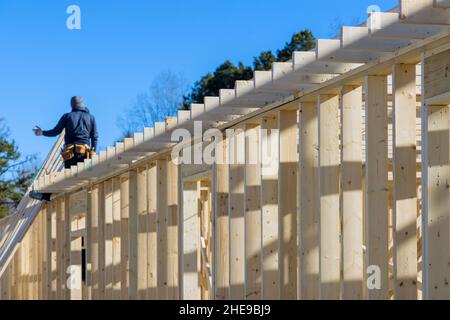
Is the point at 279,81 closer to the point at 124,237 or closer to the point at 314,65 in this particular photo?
the point at 314,65

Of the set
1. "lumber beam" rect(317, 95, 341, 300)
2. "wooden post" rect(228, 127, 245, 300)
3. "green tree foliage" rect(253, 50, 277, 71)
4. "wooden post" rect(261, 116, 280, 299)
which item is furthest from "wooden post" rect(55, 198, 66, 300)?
"green tree foliage" rect(253, 50, 277, 71)

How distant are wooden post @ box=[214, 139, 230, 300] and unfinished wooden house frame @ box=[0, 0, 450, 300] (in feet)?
0.04

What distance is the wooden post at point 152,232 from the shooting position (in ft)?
39.3

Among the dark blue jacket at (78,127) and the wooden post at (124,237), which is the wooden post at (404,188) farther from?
the dark blue jacket at (78,127)

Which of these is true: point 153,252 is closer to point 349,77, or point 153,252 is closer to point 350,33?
point 349,77

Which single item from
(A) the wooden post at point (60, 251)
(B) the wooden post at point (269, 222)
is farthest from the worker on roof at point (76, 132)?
(B) the wooden post at point (269, 222)

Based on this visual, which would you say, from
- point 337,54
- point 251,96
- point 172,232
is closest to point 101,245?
point 172,232

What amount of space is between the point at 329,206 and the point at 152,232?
478cm

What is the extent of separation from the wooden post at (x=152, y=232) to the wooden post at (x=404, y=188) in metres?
5.69

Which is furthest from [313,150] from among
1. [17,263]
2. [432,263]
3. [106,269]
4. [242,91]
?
[17,263]

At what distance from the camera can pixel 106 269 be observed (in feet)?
44.2

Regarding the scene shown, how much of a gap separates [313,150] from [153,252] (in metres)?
4.54

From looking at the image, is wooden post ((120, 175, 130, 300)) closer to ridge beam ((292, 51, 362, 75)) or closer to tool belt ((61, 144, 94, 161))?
tool belt ((61, 144, 94, 161))

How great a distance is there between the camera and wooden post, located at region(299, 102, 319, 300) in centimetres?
793
